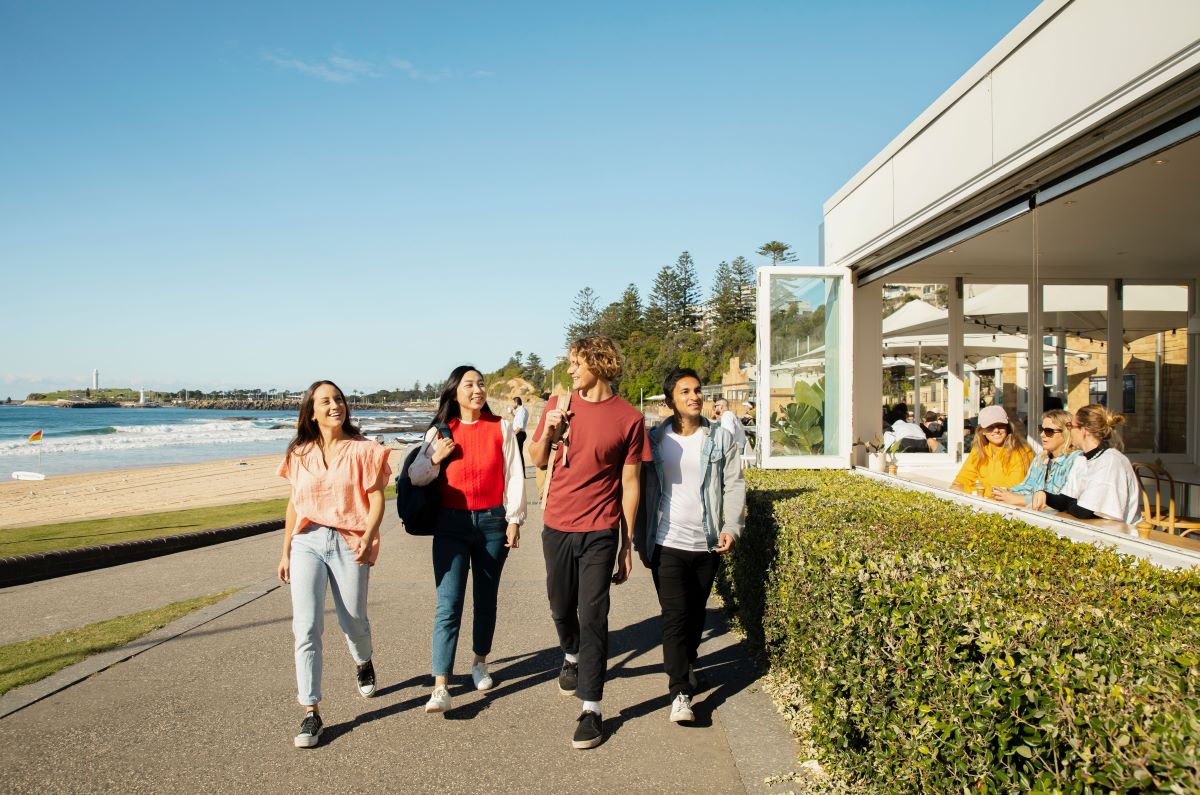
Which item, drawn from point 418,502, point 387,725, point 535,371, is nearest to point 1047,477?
point 418,502

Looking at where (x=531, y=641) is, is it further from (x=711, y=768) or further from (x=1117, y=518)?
(x=1117, y=518)

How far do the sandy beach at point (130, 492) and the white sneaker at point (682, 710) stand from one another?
14.8 m

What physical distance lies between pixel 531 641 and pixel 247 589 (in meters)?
3.09

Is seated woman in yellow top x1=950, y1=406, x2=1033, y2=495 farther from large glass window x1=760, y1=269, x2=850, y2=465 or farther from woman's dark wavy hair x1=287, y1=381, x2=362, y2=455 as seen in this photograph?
woman's dark wavy hair x1=287, y1=381, x2=362, y2=455

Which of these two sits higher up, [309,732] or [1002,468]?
[1002,468]

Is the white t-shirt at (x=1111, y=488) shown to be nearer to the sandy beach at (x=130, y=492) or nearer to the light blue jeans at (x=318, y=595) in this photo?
the light blue jeans at (x=318, y=595)

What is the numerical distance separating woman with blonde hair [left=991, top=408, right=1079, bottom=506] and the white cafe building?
0.30 metres

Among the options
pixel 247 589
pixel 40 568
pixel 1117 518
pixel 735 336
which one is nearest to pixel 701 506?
pixel 1117 518

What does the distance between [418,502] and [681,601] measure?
1562 millimetres

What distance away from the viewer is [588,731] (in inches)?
156

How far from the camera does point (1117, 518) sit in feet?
16.0

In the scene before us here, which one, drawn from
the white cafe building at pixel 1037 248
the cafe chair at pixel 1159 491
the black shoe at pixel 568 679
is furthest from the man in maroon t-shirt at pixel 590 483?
the cafe chair at pixel 1159 491

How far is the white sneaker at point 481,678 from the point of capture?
4.73m

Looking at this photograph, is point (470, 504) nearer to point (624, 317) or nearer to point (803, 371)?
point (803, 371)
